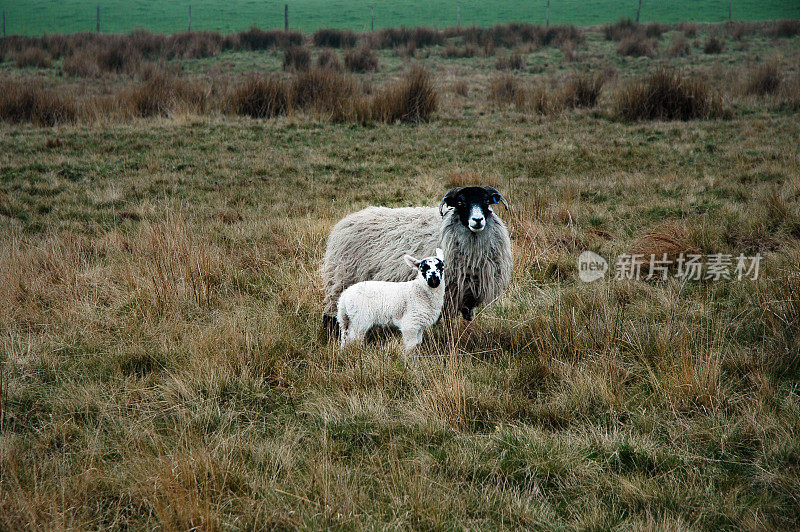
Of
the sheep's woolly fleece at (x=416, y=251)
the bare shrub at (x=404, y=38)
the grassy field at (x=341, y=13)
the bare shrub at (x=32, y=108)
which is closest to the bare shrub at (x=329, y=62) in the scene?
the bare shrub at (x=404, y=38)

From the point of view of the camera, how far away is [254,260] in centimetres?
554

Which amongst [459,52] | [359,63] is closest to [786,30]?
[459,52]

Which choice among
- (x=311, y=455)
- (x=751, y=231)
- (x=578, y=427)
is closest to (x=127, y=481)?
(x=311, y=455)

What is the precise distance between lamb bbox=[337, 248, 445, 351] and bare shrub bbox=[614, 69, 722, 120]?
35.2ft

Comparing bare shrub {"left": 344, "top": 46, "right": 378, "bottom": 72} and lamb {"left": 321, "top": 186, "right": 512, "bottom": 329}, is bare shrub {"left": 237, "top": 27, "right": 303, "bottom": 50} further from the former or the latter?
lamb {"left": 321, "top": 186, "right": 512, "bottom": 329}

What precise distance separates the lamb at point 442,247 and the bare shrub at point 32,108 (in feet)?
35.0

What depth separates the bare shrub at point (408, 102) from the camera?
1305 cm

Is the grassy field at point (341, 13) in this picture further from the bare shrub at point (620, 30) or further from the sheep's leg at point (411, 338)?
the sheep's leg at point (411, 338)

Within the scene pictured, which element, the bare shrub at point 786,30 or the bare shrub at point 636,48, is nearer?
the bare shrub at point 636,48

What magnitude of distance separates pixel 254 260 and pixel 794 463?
4.48 m

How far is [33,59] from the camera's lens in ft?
69.8

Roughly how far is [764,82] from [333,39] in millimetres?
18535

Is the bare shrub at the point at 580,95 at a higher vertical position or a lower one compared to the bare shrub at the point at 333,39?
lower

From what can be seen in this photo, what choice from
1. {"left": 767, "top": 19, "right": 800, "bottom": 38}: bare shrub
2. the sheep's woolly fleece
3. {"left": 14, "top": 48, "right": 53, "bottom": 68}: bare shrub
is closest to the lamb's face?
the sheep's woolly fleece
